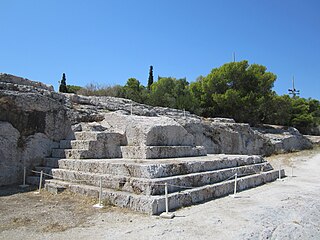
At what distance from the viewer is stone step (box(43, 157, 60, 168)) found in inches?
284

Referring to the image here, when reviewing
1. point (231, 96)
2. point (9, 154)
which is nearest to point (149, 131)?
point (9, 154)

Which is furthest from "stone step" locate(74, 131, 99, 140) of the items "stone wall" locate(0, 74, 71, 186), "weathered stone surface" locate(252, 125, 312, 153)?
"weathered stone surface" locate(252, 125, 312, 153)

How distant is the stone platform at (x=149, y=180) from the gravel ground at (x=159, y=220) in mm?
198

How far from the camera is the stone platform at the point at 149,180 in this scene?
496cm

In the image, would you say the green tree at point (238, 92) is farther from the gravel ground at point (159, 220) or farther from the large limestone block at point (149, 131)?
the gravel ground at point (159, 220)

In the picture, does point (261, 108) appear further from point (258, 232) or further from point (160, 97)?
point (258, 232)

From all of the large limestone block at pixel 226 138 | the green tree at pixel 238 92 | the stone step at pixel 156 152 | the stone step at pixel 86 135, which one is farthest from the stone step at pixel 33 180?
the green tree at pixel 238 92

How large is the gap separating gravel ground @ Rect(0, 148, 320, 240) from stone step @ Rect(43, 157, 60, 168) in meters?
1.22

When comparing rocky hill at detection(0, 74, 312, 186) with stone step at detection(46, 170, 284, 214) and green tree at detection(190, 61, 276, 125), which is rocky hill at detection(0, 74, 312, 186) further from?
green tree at detection(190, 61, 276, 125)

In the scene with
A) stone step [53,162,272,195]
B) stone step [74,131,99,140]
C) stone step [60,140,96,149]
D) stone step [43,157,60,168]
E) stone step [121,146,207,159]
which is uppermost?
stone step [74,131,99,140]

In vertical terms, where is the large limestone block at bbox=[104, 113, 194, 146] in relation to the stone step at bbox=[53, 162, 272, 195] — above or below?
above

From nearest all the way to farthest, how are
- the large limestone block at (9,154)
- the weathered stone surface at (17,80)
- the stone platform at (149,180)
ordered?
the stone platform at (149,180), the large limestone block at (9,154), the weathered stone surface at (17,80)

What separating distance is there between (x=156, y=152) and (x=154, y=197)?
2188 millimetres

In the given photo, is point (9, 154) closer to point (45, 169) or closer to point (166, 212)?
point (45, 169)
